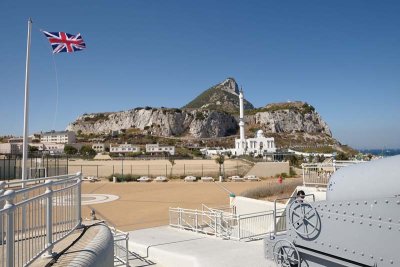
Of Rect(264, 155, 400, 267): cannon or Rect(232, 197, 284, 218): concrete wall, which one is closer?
Rect(264, 155, 400, 267): cannon

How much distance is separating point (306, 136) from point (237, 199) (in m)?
153

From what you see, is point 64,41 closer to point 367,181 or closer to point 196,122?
point 367,181

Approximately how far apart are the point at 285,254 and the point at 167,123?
164189 millimetres

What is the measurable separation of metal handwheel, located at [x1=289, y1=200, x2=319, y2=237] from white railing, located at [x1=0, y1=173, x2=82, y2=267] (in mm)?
3385

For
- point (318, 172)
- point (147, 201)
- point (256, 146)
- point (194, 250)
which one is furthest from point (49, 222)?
point (256, 146)

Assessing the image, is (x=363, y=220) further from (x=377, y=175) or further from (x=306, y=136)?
(x=306, y=136)

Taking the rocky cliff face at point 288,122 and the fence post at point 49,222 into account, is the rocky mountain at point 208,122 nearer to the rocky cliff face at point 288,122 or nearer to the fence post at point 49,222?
the rocky cliff face at point 288,122

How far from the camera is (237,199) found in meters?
17.3

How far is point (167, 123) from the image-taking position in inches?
6649

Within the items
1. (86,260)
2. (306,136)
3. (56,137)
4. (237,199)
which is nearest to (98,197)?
(237,199)

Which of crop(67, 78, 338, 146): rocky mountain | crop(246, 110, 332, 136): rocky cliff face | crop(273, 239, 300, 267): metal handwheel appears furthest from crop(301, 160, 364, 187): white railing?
crop(246, 110, 332, 136): rocky cliff face

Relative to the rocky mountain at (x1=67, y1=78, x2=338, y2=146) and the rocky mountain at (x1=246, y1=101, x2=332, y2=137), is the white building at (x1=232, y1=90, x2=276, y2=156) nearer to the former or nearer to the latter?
the rocky mountain at (x1=67, y1=78, x2=338, y2=146)

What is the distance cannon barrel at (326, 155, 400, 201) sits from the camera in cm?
428

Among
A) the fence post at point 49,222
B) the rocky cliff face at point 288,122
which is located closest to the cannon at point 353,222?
the fence post at point 49,222
